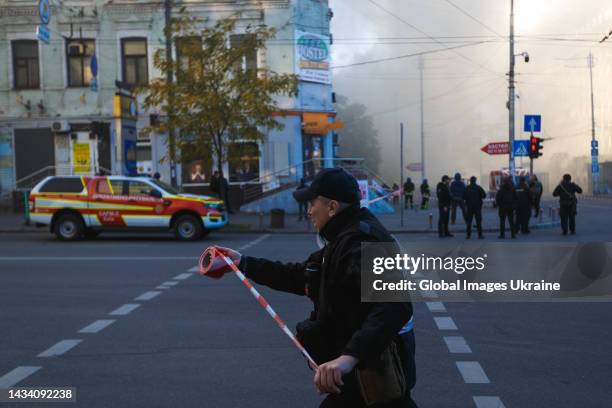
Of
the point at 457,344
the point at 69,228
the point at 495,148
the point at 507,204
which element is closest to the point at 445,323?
the point at 457,344

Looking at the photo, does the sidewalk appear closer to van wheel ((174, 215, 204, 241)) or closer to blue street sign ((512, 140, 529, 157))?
blue street sign ((512, 140, 529, 157))

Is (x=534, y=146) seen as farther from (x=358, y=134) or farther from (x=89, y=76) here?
(x=358, y=134)

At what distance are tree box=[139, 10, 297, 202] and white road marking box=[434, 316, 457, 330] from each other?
1516 centimetres

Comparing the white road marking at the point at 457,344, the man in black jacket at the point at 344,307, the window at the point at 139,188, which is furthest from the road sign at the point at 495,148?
the man in black jacket at the point at 344,307

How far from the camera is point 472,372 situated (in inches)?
231

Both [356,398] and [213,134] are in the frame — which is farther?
[213,134]

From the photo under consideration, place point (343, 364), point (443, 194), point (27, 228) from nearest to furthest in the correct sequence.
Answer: point (343, 364)
point (443, 194)
point (27, 228)

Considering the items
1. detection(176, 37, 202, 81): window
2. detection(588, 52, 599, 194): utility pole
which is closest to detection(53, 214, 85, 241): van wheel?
detection(176, 37, 202, 81): window

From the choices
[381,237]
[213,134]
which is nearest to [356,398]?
[381,237]

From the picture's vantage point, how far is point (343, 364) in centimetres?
279

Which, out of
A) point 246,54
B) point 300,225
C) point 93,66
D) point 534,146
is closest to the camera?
point 246,54

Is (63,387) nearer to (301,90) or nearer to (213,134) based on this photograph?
(213,134)

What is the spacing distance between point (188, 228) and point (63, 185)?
3495 mm

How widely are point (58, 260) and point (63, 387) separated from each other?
29.2ft
